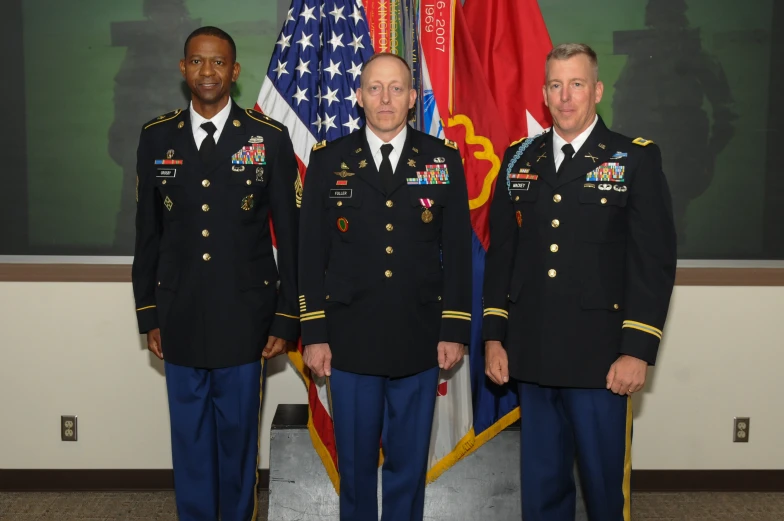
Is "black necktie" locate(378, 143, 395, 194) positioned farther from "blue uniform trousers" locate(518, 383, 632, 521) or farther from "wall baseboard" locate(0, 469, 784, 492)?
"wall baseboard" locate(0, 469, 784, 492)

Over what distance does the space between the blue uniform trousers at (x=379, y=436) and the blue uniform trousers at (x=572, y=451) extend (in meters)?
0.31

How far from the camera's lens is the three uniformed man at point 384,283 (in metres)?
2.29

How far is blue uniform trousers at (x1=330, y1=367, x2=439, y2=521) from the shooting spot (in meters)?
2.34

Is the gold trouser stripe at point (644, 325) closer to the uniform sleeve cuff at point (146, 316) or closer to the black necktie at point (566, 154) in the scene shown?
the black necktie at point (566, 154)

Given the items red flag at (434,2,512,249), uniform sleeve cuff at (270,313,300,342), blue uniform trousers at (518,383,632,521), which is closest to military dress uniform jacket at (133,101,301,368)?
uniform sleeve cuff at (270,313,300,342)

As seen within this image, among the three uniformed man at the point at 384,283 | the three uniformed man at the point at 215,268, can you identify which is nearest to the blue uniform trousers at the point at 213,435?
the three uniformed man at the point at 215,268

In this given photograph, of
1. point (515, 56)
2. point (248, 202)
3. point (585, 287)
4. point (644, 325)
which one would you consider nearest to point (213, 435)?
point (248, 202)

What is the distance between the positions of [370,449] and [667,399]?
160cm

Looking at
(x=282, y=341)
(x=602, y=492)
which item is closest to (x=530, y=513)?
(x=602, y=492)

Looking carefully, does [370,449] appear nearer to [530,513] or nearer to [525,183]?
[530,513]

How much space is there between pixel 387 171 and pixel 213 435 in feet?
3.38

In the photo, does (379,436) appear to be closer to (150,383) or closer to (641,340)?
(641,340)

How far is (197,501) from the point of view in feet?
8.18

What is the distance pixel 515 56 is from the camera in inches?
115
